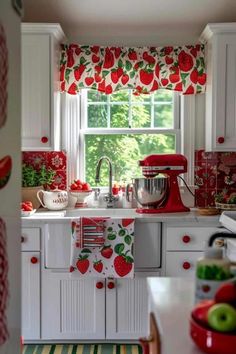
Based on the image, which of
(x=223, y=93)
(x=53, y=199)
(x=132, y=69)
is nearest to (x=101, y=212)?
(x=53, y=199)

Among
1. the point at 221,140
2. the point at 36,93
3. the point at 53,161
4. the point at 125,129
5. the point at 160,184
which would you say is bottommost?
the point at 160,184

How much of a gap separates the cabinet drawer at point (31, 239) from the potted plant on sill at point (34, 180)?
44 centimetres

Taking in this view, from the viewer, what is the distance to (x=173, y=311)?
1.10m

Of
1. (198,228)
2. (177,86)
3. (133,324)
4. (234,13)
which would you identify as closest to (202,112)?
(177,86)

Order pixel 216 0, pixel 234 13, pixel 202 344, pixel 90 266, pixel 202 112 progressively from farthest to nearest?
pixel 202 112, pixel 234 13, pixel 216 0, pixel 90 266, pixel 202 344

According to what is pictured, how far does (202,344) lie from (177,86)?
2686 mm

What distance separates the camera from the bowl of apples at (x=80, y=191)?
336 centimetres

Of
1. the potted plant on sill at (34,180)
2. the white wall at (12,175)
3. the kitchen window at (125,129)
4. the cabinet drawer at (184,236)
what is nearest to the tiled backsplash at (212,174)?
the kitchen window at (125,129)

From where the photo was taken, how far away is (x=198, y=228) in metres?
2.87

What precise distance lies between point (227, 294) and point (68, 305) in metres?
2.09

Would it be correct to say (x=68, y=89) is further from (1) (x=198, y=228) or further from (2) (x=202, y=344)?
(2) (x=202, y=344)

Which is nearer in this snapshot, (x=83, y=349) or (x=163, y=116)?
(x=83, y=349)

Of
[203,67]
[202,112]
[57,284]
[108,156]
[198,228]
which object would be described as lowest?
[57,284]

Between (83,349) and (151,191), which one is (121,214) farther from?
(83,349)
